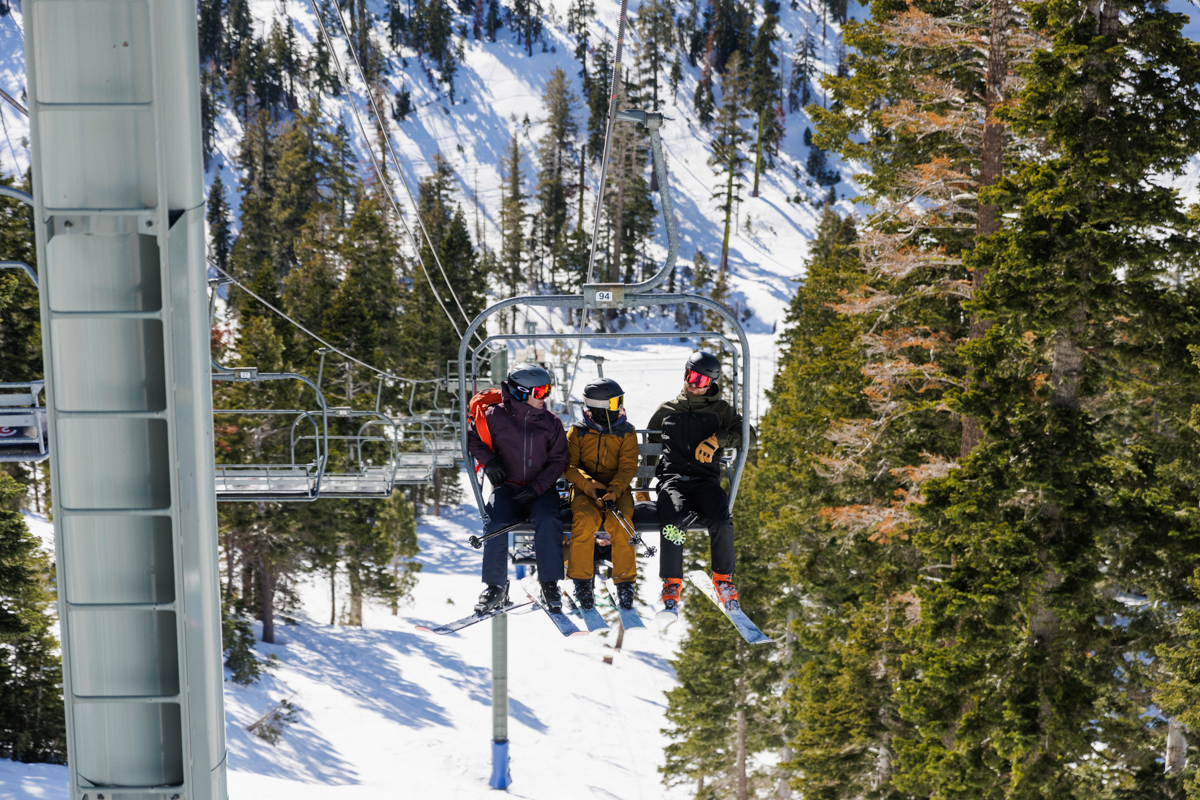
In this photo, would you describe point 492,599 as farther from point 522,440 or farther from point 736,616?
point 736,616

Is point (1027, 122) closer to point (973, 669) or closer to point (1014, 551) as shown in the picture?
point (1014, 551)

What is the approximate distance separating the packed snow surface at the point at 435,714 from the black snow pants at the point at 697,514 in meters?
9.44

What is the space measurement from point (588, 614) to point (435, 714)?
19.6 meters

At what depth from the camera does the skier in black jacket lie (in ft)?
Result: 24.9

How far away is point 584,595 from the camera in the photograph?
23.9ft

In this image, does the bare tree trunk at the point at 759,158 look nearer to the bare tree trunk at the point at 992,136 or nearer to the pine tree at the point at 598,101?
the pine tree at the point at 598,101

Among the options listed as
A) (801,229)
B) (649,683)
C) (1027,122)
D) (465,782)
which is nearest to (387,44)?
(801,229)

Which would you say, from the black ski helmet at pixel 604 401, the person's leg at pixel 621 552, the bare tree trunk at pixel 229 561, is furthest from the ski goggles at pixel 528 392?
the bare tree trunk at pixel 229 561

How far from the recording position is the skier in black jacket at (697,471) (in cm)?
759

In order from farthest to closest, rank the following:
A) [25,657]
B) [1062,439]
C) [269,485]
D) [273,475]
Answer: [25,657] < [273,475] < [269,485] < [1062,439]

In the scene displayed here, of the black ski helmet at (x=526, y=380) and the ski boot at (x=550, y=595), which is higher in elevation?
the black ski helmet at (x=526, y=380)

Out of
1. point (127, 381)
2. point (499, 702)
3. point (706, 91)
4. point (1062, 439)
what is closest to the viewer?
point (127, 381)

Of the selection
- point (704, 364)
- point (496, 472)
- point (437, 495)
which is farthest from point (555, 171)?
point (496, 472)

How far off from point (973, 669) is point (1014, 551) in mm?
1674
